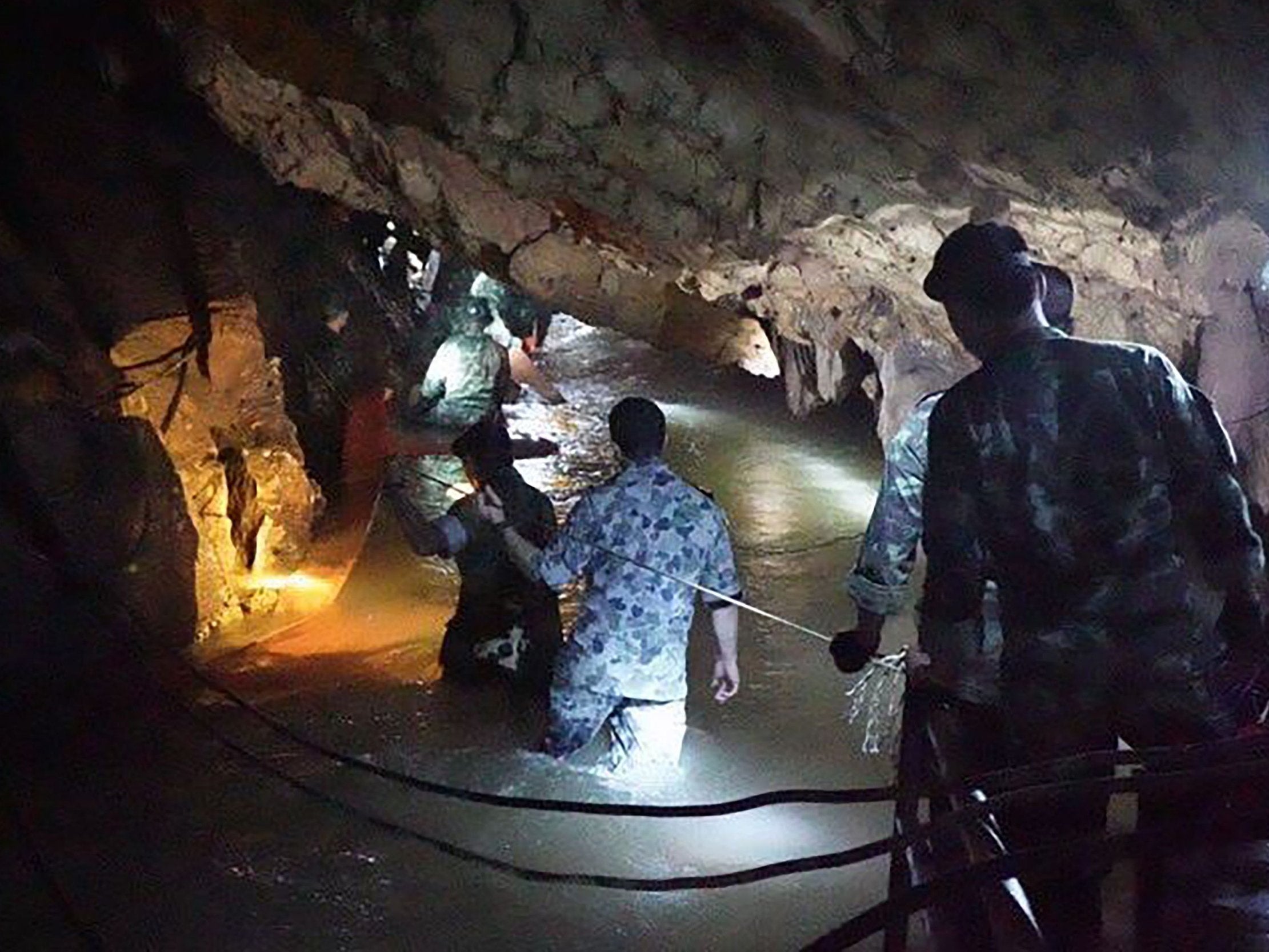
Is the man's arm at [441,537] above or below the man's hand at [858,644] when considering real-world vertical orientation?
below

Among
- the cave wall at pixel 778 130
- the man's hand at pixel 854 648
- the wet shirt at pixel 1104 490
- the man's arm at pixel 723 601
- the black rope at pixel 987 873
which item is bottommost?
the man's arm at pixel 723 601

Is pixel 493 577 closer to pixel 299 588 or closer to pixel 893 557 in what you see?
pixel 893 557

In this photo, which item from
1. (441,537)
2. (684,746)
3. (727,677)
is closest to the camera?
(727,677)

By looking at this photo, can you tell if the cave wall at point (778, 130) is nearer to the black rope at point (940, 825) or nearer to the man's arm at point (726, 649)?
the man's arm at point (726, 649)

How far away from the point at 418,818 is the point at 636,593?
1.43 m

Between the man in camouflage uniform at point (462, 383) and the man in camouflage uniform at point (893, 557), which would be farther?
the man in camouflage uniform at point (462, 383)

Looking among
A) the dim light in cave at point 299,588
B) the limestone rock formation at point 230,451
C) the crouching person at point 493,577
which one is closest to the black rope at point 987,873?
the crouching person at point 493,577

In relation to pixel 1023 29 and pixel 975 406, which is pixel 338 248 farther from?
Answer: pixel 975 406

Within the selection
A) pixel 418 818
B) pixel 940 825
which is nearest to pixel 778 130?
pixel 418 818

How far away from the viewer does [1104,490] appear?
10.1 feet

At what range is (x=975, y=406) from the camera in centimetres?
319

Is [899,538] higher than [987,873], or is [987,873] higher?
[899,538]

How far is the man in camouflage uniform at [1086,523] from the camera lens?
10.0ft

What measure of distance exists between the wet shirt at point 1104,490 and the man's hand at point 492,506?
2.83m
